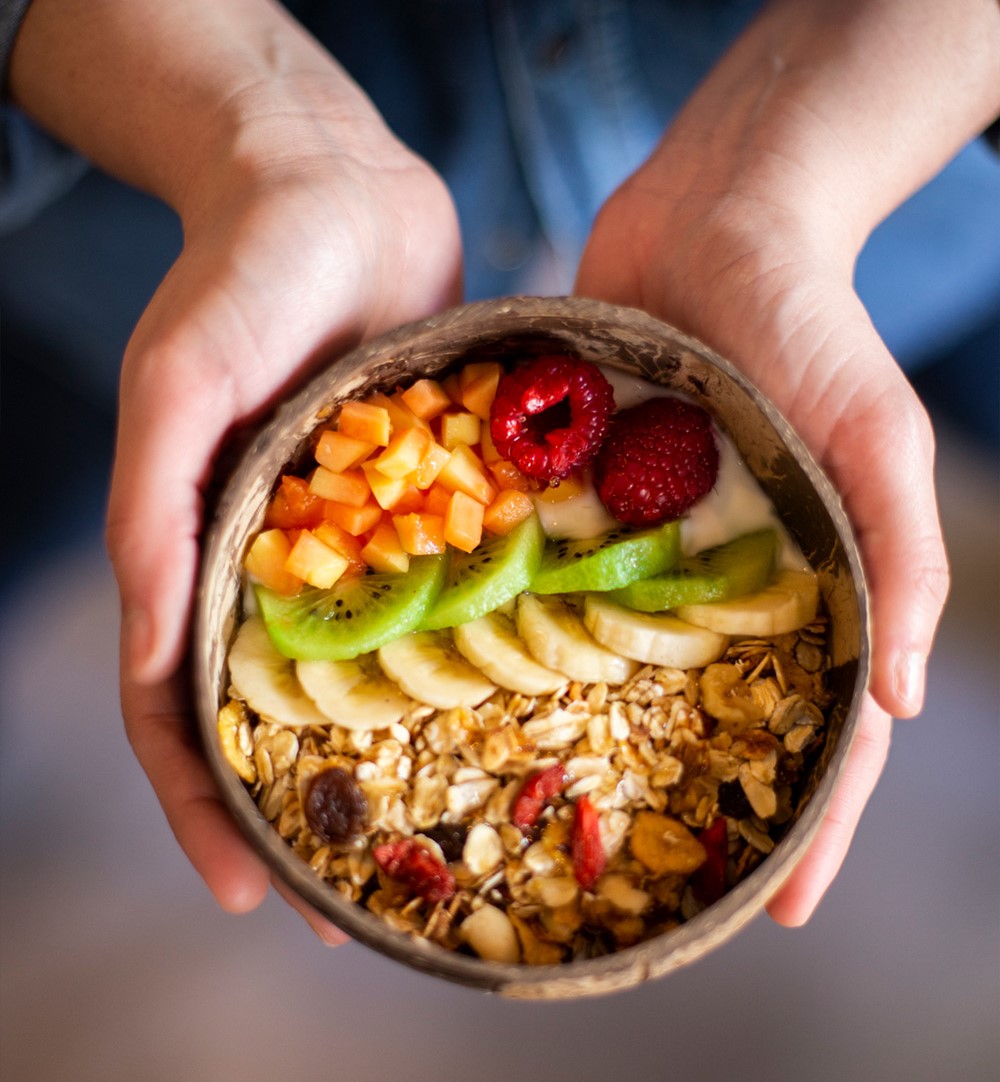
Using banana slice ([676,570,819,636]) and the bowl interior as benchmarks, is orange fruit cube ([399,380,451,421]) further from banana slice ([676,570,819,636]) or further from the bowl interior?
banana slice ([676,570,819,636])

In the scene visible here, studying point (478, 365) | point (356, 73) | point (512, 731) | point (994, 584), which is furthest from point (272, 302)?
point (994, 584)

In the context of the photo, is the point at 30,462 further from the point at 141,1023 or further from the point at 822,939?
the point at 822,939

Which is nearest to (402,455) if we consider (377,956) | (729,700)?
(729,700)

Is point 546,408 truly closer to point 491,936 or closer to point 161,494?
point 161,494

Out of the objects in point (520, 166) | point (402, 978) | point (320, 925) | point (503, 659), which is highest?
point (520, 166)

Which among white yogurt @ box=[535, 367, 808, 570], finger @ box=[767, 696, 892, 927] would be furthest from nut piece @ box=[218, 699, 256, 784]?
finger @ box=[767, 696, 892, 927]
